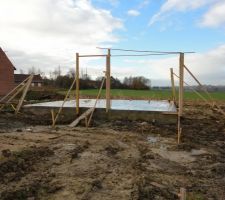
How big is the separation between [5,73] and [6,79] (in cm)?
60

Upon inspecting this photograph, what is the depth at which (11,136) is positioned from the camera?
33.9 ft

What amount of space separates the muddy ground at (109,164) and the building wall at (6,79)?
23751 millimetres

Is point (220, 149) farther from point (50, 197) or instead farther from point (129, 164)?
point (50, 197)

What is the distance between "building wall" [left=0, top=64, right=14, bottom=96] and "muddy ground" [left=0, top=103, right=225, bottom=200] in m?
23.8

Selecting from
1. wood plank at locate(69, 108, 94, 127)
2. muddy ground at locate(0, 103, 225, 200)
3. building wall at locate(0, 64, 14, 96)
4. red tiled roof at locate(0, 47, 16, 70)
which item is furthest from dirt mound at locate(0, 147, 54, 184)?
red tiled roof at locate(0, 47, 16, 70)

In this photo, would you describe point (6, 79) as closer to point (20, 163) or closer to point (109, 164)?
point (20, 163)

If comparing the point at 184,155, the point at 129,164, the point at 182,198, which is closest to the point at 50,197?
the point at 182,198

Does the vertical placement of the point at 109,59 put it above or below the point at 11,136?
above

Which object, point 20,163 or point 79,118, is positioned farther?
point 79,118

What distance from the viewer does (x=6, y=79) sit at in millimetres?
35469

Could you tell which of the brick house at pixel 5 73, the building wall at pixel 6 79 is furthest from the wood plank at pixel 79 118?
the brick house at pixel 5 73

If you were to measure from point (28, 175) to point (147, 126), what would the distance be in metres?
7.12

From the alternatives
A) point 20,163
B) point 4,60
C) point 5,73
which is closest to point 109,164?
point 20,163

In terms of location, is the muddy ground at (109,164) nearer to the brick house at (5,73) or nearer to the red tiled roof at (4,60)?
the brick house at (5,73)
